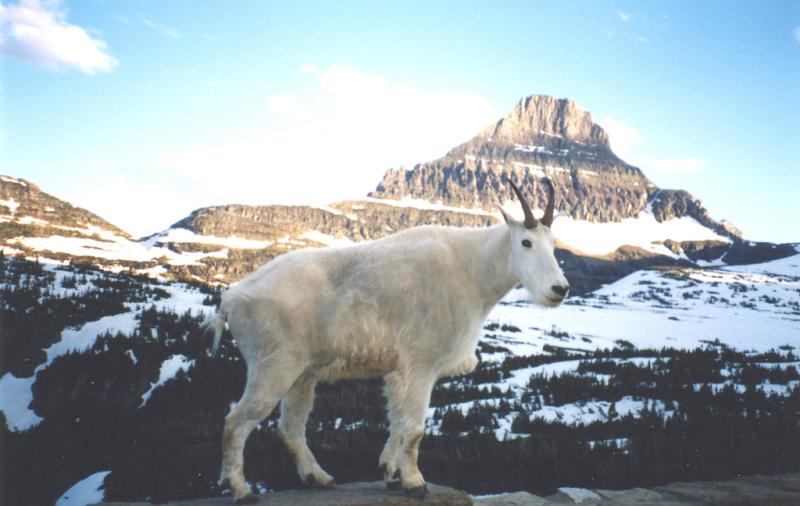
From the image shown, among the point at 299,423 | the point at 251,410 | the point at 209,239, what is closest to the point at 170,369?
the point at 299,423

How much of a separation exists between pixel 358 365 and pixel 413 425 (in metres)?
0.72

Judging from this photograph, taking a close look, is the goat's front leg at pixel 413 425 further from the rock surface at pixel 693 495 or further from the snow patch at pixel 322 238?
the snow patch at pixel 322 238

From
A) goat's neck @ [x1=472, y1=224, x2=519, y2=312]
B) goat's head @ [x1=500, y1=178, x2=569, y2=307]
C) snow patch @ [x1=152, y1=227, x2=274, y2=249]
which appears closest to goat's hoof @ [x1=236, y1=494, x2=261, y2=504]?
goat's neck @ [x1=472, y1=224, x2=519, y2=312]

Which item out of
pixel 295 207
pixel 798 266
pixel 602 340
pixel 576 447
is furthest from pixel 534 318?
pixel 295 207

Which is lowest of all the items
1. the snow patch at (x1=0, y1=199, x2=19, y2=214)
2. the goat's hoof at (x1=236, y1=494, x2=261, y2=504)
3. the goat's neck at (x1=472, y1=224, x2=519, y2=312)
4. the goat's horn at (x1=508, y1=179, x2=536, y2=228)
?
the goat's hoof at (x1=236, y1=494, x2=261, y2=504)

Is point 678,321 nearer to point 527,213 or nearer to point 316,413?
point 316,413

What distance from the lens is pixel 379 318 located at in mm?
4469

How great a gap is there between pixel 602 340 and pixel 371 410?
21.9 metres

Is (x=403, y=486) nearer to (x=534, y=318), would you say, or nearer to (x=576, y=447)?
(x=576, y=447)

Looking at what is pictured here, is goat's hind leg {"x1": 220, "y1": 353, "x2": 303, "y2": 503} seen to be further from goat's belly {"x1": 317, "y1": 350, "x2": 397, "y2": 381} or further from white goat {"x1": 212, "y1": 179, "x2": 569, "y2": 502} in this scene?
goat's belly {"x1": 317, "y1": 350, "x2": 397, "y2": 381}

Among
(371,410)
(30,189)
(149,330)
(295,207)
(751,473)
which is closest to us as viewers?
(751,473)

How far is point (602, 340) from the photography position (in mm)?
28422

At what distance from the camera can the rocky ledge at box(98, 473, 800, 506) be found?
4.30 metres

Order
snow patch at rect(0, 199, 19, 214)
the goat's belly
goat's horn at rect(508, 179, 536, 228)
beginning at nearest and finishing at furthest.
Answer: goat's horn at rect(508, 179, 536, 228), the goat's belly, snow patch at rect(0, 199, 19, 214)
